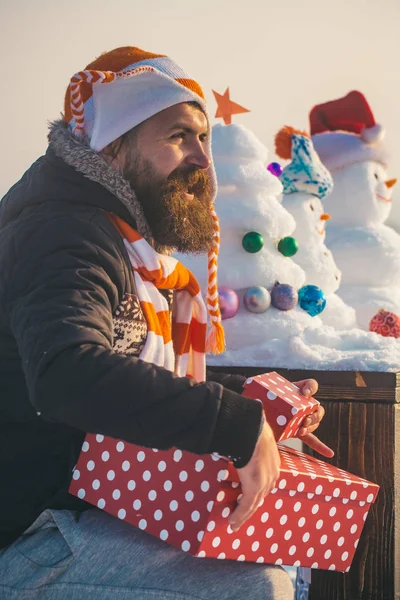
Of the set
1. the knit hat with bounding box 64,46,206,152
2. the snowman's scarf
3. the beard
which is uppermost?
the knit hat with bounding box 64,46,206,152

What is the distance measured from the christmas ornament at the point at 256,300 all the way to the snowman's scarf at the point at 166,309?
608 mm

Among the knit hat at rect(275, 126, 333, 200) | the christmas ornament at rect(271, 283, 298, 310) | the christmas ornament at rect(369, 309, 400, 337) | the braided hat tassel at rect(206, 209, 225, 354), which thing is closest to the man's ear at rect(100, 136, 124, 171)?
the braided hat tassel at rect(206, 209, 225, 354)

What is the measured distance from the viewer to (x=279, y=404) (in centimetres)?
123

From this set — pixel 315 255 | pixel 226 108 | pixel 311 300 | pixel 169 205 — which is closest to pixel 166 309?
pixel 169 205

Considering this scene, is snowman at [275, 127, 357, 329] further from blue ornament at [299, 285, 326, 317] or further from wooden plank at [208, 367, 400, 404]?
wooden plank at [208, 367, 400, 404]

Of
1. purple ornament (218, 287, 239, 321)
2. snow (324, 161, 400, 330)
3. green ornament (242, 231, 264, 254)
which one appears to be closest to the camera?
purple ornament (218, 287, 239, 321)

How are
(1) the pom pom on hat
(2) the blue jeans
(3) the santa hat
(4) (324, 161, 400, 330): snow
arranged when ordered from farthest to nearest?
(3) the santa hat
(4) (324, 161, 400, 330): snow
(1) the pom pom on hat
(2) the blue jeans

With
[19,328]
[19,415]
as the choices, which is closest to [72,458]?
[19,415]

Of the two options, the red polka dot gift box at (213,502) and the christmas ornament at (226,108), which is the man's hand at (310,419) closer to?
the red polka dot gift box at (213,502)

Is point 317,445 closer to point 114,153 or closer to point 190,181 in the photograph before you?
point 190,181

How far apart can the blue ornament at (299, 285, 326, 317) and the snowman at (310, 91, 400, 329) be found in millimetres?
1473

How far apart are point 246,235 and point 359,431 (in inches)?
34.5

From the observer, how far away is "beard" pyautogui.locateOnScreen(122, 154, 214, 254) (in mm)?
1416

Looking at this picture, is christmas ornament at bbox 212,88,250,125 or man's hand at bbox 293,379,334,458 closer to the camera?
man's hand at bbox 293,379,334,458
